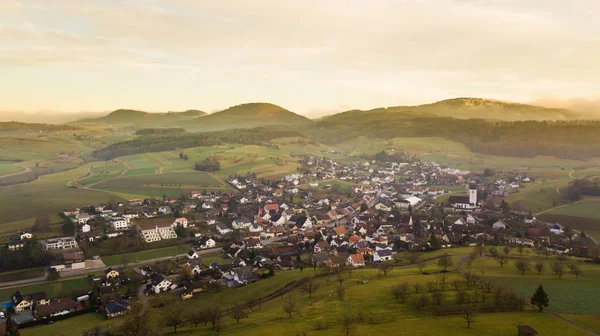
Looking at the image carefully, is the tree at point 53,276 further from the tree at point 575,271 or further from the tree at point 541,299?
the tree at point 575,271

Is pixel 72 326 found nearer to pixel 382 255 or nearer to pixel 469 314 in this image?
pixel 469 314

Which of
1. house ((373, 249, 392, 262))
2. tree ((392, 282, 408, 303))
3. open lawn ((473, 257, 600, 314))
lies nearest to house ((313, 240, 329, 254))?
house ((373, 249, 392, 262))

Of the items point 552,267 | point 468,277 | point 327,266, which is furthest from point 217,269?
point 552,267

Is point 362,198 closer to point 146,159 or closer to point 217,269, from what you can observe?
point 217,269

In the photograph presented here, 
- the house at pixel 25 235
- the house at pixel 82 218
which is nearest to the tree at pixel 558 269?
the house at pixel 25 235

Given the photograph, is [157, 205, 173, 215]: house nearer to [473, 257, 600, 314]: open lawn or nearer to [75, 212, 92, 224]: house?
[75, 212, 92, 224]: house

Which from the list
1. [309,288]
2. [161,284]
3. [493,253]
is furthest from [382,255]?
[161,284]
